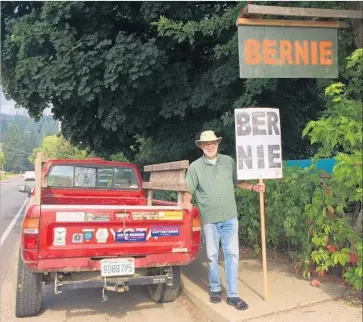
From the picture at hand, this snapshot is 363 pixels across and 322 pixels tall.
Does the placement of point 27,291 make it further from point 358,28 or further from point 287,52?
point 358,28

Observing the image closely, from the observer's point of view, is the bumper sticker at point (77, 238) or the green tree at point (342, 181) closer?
the green tree at point (342, 181)

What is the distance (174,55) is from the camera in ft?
33.6

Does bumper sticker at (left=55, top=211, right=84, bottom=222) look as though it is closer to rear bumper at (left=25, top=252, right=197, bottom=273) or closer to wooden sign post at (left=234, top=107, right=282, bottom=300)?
rear bumper at (left=25, top=252, right=197, bottom=273)

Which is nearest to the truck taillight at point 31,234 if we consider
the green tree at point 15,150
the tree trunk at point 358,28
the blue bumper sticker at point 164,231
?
the blue bumper sticker at point 164,231

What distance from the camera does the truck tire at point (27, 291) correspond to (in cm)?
502

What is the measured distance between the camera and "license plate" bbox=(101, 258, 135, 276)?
480cm

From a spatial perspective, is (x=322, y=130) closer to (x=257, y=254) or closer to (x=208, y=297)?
(x=208, y=297)

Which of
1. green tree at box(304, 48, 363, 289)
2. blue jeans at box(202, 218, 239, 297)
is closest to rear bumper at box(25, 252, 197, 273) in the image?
blue jeans at box(202, 218, 239, 297)

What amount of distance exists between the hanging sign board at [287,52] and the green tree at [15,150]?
133 metres

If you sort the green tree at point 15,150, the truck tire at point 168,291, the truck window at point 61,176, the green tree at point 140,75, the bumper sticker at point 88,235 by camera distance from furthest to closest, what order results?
the green tree at point 15,150
the green tree at point 140,75
the truck window at point 61,176
the truck tire at point 168,291
the bumper sticker at point 88,235

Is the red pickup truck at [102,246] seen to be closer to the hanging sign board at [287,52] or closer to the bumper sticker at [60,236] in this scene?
the bumper sticker at [60,236]

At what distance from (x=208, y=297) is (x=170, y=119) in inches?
229

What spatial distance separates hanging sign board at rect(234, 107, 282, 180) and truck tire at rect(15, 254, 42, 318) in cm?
266

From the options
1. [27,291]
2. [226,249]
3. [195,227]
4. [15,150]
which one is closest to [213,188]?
[195,227]
